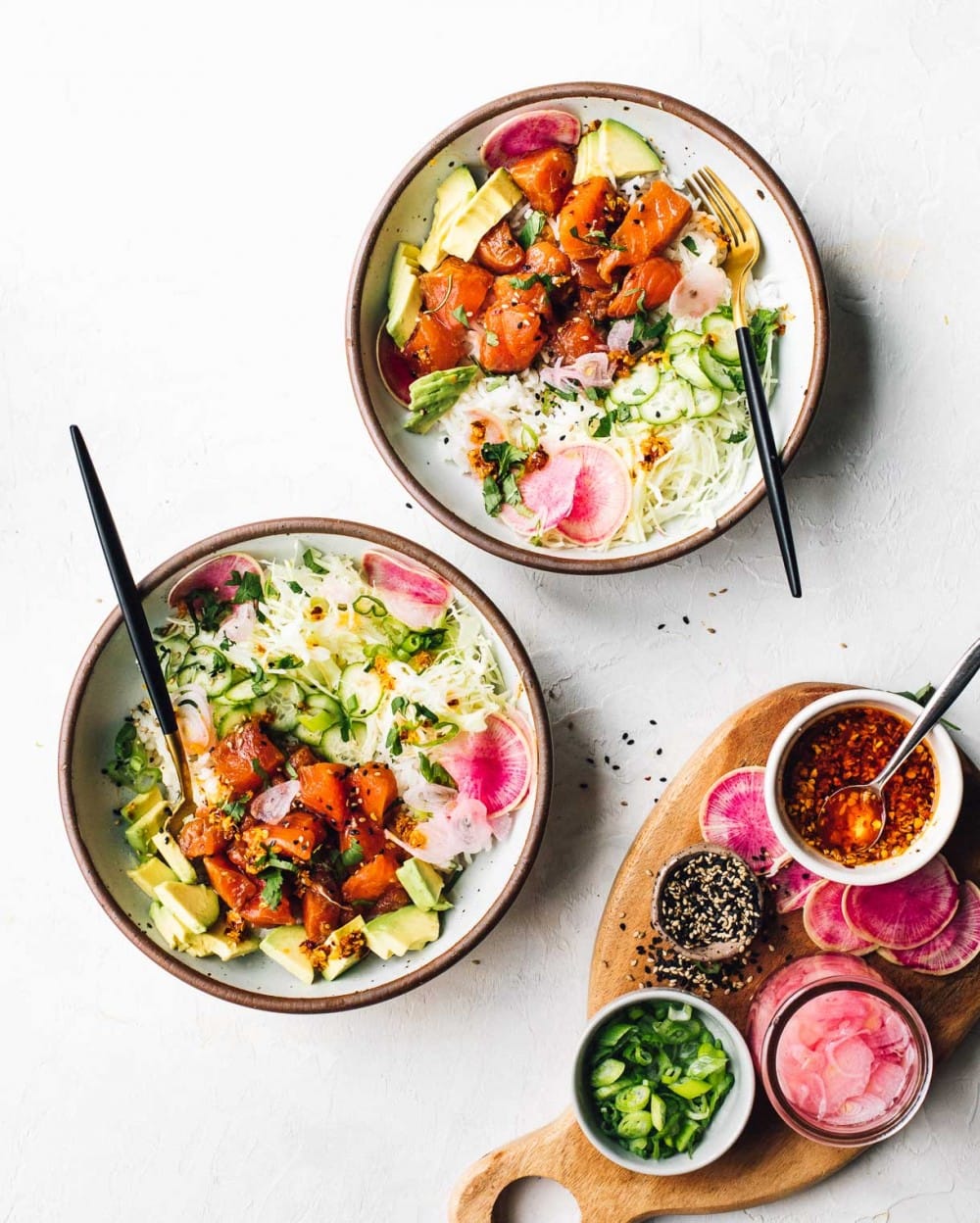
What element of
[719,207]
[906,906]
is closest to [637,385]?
[719,207]

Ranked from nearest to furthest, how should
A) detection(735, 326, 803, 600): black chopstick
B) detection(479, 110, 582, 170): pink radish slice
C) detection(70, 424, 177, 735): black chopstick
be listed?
detection(70, 424, 177, 735): black chopstick → detection(735, 326, 803, 600): black chopstick → detection(479, 110, 582, 170): pink radish slice

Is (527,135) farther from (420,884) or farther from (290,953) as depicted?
(290,953)

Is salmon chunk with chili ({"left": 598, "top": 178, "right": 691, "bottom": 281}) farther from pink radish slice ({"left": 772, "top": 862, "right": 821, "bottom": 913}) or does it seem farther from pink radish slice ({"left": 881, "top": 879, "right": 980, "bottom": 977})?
pink radish slice ({"left": 881, "top": 879, "right": 980, "bottom": 977})

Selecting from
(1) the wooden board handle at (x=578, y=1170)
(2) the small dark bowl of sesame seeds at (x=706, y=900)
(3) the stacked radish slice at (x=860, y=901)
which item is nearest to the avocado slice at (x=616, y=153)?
(3) the stacked radish slice at (x=860, y=901)

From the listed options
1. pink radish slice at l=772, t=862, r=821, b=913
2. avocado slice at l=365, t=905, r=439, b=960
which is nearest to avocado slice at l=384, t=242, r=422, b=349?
avocado slice at l=365, t=905, r=439, b=960

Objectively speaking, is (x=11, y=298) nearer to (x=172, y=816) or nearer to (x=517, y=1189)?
(x=172, y=816)

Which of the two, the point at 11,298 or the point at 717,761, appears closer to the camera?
the point at 717,761

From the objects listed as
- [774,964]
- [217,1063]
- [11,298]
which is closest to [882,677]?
[774,964]
